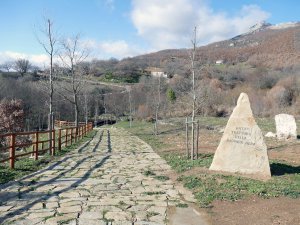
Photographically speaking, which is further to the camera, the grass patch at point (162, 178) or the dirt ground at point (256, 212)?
the grass patch at point (162, 178)

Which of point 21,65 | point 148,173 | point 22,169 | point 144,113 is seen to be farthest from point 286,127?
point 21,65

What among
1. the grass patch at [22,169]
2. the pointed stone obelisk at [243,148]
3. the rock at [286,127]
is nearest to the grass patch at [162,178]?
the pointed stone obelisk at [243,148]

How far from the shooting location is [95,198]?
7574 millimetres

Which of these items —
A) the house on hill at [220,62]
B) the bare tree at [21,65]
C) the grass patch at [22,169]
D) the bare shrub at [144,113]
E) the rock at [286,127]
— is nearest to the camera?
the grass patch at [22,169]

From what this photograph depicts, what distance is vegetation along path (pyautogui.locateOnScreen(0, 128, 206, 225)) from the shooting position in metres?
6.28

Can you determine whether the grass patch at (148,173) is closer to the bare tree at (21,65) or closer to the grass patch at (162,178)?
the grass patch at (162,178)

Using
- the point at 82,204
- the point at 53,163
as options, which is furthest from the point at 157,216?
the point at 53,163

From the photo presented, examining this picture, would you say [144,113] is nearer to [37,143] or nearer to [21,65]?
[37,143]

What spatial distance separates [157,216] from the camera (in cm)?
647

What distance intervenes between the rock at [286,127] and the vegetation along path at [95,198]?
473 inches

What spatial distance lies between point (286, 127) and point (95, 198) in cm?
1636

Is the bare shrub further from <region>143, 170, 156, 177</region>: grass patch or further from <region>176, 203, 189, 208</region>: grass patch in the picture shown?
<region>176, 203, 189, 208</region>: grass patch

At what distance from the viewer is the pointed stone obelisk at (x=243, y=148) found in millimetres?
9938

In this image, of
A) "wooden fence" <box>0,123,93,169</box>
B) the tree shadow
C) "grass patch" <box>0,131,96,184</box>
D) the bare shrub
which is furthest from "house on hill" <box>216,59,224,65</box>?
"grass patch" <box>0,131,96,184</box>
